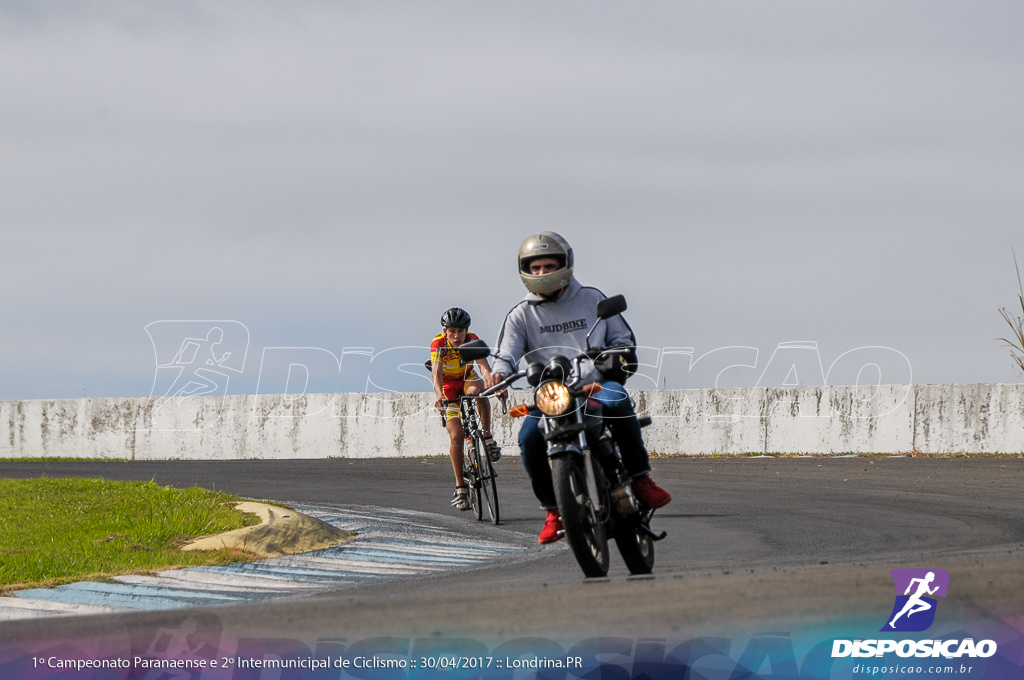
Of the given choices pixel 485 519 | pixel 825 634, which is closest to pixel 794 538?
pixel 485 519

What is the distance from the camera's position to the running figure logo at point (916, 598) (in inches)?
148

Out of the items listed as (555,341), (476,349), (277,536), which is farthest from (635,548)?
(277,536)

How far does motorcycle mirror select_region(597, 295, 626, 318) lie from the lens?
6.20 m

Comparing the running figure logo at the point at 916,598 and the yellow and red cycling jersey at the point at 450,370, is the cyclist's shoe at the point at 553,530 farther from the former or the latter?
the yellow and red cycling jersey at the point at 450,370

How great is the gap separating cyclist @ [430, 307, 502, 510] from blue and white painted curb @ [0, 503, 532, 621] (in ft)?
2.36

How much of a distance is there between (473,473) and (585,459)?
6.07m

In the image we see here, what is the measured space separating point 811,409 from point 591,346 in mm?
14668

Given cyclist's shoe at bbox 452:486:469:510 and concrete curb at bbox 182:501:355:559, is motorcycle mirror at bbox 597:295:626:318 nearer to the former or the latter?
concrete curb at bbox 182:501:355:559

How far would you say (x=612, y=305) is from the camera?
245 inches

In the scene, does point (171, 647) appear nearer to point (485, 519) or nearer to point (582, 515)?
point (582, 515)

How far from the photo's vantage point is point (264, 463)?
21656mm

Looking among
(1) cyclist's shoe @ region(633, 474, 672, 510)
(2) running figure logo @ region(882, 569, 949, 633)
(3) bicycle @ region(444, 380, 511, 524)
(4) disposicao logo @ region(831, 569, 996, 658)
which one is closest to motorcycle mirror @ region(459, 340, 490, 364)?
(1) cyclist's shoe @ region(633, 474, 672, 510)

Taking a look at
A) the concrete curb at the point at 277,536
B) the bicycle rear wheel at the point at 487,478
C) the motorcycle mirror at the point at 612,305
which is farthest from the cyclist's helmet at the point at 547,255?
the bicycle rear wheel at the point at 487,478

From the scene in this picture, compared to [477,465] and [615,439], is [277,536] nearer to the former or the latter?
[477,465]
